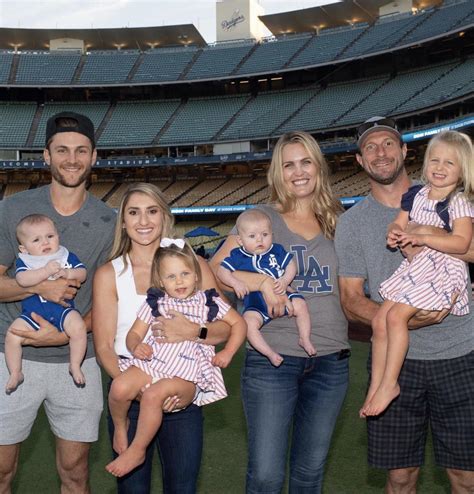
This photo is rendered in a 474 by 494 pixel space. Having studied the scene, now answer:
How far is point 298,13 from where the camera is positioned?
4806cm

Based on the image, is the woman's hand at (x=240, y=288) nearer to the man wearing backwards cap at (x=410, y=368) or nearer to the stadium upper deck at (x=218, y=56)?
A: the man wearing backwards cap at (x=410, y=368)

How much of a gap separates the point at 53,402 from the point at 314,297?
1895 millimetres

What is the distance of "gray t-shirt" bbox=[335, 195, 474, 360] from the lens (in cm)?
392

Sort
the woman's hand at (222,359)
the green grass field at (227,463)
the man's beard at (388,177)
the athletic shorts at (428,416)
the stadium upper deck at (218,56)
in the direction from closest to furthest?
the woman's hand at (222,359) < the athletic shorts at (428,416) < the man's beard at (388,177) < the green grass field at (227,463) < the stadium upper deck at (218,56)

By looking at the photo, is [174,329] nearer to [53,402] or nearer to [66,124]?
[53,402]

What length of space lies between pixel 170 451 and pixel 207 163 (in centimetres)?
4002

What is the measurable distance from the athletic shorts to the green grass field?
65.6 inches

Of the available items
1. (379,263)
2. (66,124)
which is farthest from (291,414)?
(66,124)

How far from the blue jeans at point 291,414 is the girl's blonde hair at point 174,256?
68 cm

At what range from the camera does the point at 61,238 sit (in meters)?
4.26

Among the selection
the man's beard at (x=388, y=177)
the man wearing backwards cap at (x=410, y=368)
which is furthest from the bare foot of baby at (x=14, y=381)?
the man's beard at (x=388, y=177)

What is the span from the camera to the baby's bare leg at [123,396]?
3.40 metres

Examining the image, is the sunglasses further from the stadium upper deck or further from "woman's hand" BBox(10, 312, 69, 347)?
the stadium upper deck

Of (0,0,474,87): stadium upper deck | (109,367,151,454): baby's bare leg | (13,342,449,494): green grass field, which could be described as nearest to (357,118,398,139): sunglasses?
(109,367,151,454): baby's bare leg
